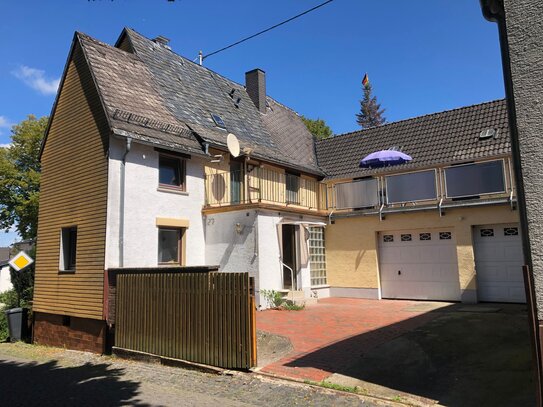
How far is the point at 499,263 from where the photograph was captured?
13562 mm

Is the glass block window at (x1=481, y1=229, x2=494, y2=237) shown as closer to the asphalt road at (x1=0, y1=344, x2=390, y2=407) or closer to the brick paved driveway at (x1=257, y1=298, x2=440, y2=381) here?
the brick paved driveway at (x1=257, y1=298, x2=440, y2=381)

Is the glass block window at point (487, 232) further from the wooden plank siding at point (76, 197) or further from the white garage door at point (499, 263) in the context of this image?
the wooden plank siding at point (76, 197)

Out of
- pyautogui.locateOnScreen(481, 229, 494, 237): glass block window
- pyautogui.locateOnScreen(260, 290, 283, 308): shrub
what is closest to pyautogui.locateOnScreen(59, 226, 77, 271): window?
pyautogui.locateOnScreen(260, 290, 283, 308): shrub

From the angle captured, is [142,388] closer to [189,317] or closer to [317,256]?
[189,317]

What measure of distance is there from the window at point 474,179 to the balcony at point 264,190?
15.9 feet

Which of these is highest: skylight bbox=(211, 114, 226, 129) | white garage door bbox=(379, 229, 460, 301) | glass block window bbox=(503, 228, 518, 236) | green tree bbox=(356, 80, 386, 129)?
green tree bbox=(356, 80, 386, 129)

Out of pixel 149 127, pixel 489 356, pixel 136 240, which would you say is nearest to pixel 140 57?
pixel 149 127

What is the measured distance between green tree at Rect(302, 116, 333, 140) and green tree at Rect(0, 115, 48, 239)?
22.0 m

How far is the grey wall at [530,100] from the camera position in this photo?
438 centimetres

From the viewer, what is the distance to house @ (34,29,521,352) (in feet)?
39.8

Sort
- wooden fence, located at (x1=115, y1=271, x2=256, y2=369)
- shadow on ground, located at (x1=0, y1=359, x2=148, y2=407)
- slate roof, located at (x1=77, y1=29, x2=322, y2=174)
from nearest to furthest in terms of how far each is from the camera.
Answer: shadow on ground, located at (x1=0, y1=359, x2=148, y2=407) → wooden fence, located at (x1=115, y1=271, x2=256, y2=369) → slate roof, located at (x1=77, y1=29, x2=322, y2=174)

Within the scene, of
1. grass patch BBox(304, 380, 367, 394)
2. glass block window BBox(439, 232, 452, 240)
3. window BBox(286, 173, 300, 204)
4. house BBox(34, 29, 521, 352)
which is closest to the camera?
grass patch BBox(304, 380, 367, 394)

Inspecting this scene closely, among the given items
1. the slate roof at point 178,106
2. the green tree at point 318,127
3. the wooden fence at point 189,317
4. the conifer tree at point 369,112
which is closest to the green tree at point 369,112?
the conifer tree at point 369,112

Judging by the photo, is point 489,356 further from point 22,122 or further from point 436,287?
point 22,122
